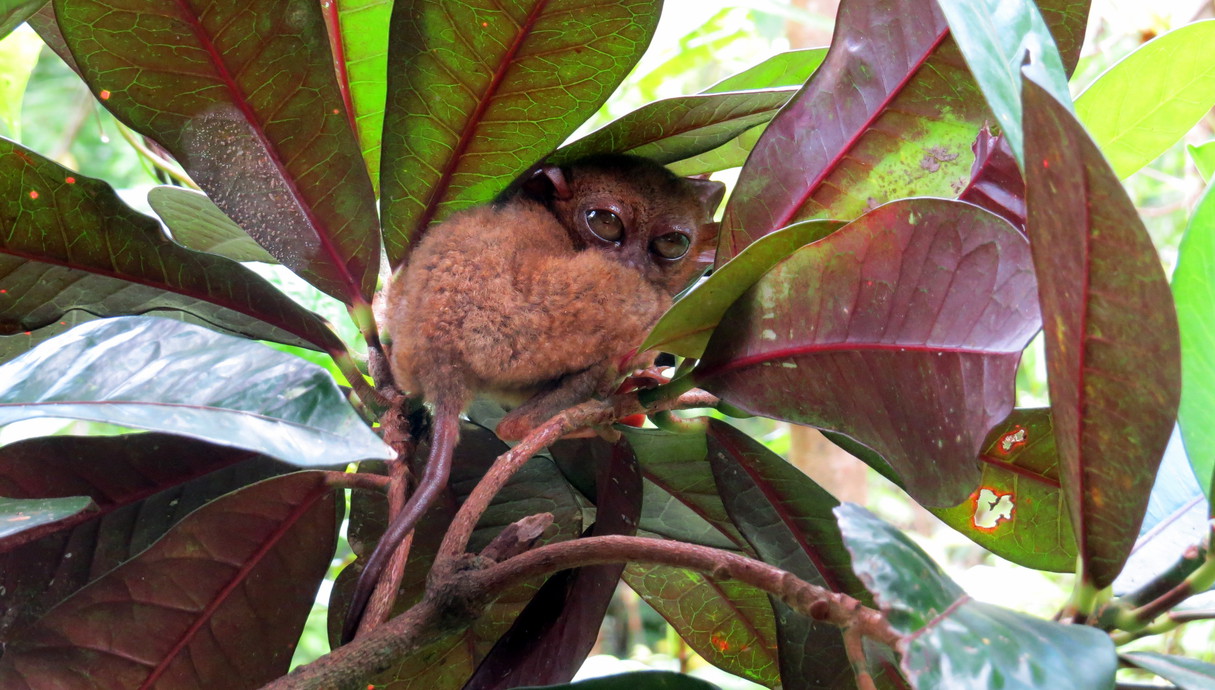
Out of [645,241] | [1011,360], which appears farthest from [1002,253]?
[645,241]

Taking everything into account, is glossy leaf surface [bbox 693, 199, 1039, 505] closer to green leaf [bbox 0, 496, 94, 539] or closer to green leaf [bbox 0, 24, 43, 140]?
green leaf [bbox 0, 496, 94, 539]

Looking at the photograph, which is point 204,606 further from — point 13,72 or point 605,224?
point 13,72

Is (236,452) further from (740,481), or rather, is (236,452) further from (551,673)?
(740,481)

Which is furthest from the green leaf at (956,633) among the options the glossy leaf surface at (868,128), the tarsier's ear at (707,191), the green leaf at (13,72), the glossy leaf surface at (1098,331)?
the green leaf at (13,72)

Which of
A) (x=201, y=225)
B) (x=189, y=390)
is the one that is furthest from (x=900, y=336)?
(x=201, y=225)

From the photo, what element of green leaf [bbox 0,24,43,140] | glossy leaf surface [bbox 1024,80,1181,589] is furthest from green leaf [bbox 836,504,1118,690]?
green leaf [bbox 0,24,43,140]

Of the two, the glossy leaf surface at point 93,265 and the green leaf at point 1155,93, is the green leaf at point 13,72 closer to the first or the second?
the glossy leaf surface at point 93,265
